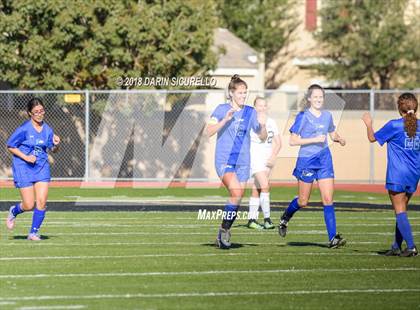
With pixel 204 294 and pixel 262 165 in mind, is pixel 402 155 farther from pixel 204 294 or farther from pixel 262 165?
pixel 262 165

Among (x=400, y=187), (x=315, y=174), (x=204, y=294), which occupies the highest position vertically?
(x=315, y=174)

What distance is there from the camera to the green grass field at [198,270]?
10.1m

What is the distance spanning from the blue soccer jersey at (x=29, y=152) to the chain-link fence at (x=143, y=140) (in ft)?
44.3

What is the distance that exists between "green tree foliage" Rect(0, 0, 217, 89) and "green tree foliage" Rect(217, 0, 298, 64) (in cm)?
1477

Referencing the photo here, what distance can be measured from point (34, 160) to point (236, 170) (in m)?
2.72

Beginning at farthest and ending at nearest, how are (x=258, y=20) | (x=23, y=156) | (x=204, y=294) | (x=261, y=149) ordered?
1. (x=258, y=20)
2. (x=261, y=149)
3. (x=23, y=156)
4. (x=204, y=294)

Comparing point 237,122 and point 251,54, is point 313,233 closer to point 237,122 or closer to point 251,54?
point 237,122

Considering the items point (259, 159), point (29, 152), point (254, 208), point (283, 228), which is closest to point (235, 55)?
point (259, 159)

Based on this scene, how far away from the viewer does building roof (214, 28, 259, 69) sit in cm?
3725

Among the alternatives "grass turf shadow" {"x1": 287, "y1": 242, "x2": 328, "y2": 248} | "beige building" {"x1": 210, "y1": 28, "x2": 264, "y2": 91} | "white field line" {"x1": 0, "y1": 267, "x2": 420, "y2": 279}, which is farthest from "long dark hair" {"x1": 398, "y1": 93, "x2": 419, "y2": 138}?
"beige building" {"x1": 210, "y1": 28, "x2": 264, "y2": 91}

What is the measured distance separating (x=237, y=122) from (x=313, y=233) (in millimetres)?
3086

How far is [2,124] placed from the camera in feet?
98.1

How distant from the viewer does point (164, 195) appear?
25344 millimetres

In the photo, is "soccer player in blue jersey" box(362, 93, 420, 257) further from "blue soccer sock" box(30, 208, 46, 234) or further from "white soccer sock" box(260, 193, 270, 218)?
"blue soccer sock" box(30, 208, 46, 234)
